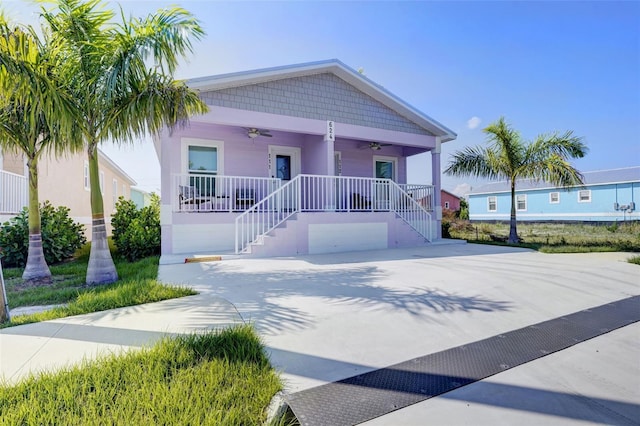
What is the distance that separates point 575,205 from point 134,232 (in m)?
30.8

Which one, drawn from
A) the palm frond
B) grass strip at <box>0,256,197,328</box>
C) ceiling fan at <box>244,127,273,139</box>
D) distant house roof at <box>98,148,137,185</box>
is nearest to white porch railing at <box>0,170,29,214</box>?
grass strip at <box>0,256,197,328</box>

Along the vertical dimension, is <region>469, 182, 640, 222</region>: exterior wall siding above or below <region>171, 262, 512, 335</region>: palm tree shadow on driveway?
above

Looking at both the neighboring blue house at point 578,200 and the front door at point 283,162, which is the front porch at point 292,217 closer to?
the front door at point 283,162

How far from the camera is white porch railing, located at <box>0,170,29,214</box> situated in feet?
29.8

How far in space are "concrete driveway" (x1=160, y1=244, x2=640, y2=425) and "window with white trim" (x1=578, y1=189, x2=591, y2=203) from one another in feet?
73.7

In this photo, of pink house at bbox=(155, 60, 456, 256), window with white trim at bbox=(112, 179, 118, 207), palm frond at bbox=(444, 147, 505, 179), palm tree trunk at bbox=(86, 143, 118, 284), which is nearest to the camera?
palm tree trunk at bbox=(86, 143, 118, 284)

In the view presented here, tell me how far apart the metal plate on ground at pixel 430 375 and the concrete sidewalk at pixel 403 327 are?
0.29 feet

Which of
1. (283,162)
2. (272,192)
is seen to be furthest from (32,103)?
(283,162)

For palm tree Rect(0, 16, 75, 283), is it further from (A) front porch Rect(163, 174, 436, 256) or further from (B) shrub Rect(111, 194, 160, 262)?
(A) front porch Rect(163, 174, 436, 256)

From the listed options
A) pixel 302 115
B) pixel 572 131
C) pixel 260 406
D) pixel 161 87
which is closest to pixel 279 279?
pixel 260 406

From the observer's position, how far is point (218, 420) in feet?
5.79

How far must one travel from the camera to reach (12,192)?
31.6 feet

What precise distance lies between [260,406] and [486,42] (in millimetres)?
14158

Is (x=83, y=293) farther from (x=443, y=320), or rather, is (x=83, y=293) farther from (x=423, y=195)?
(x=423, y=195)
